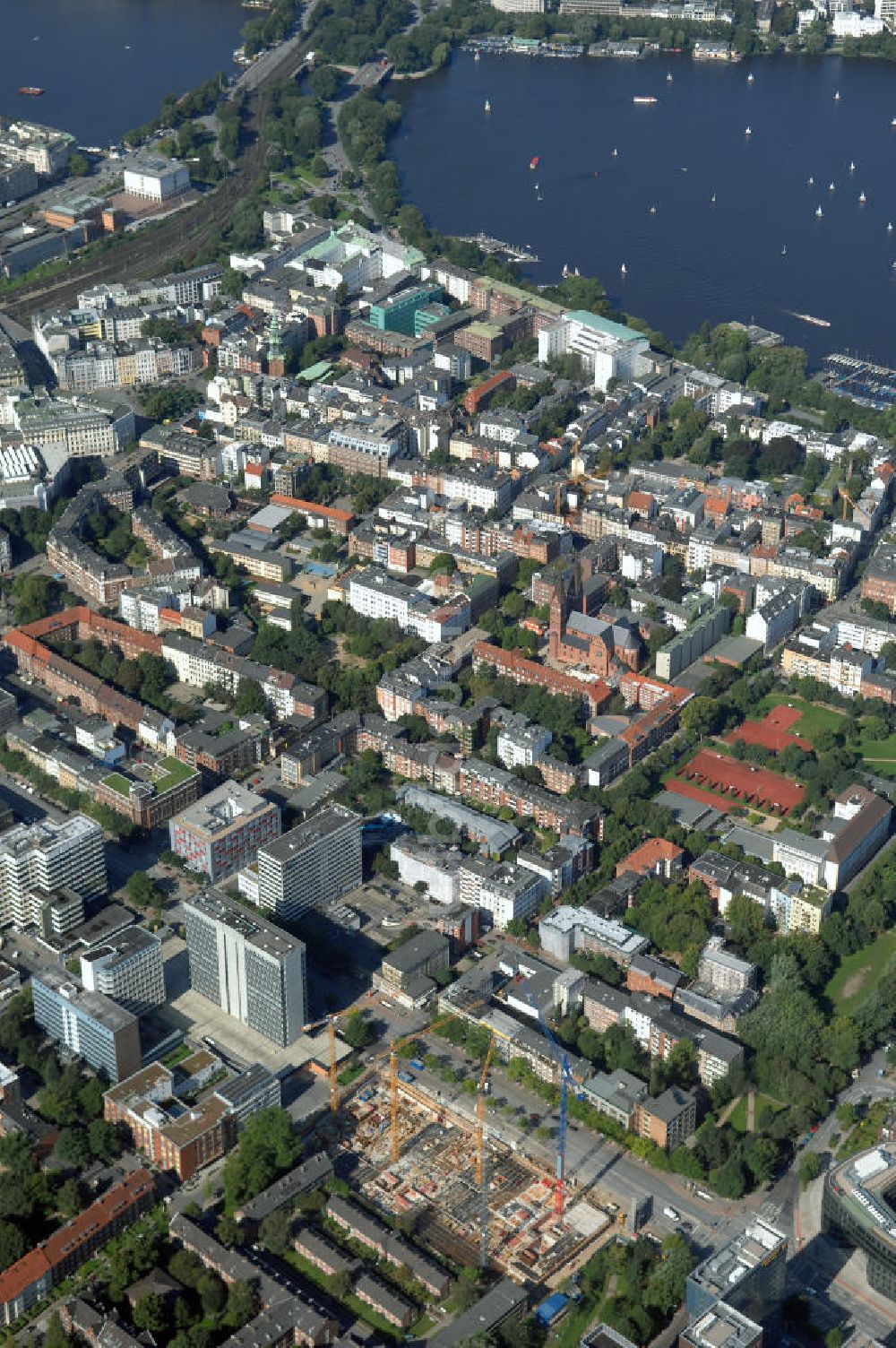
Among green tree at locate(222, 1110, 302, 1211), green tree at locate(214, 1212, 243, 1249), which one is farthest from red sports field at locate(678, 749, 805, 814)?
green tree at locate(214, 1212, 243, 1249)

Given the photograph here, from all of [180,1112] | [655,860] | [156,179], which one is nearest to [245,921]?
[180,1112]

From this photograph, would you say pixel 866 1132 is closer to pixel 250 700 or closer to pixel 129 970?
pixel 129 970

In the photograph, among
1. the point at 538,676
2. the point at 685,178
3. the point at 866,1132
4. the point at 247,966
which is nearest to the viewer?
the point at 866,1132

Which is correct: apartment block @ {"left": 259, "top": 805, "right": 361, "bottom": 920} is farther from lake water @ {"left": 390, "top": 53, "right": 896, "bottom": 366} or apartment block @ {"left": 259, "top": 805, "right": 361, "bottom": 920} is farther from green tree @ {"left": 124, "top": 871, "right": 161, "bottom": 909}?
lake water @ {"left": 390, "top": 53, "right": 896, "bottom": 366}

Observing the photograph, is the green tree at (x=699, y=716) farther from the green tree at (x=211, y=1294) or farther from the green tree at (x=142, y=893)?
the green tree at (x=211, y=1294)

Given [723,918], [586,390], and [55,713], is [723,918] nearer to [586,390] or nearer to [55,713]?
[55,713]
